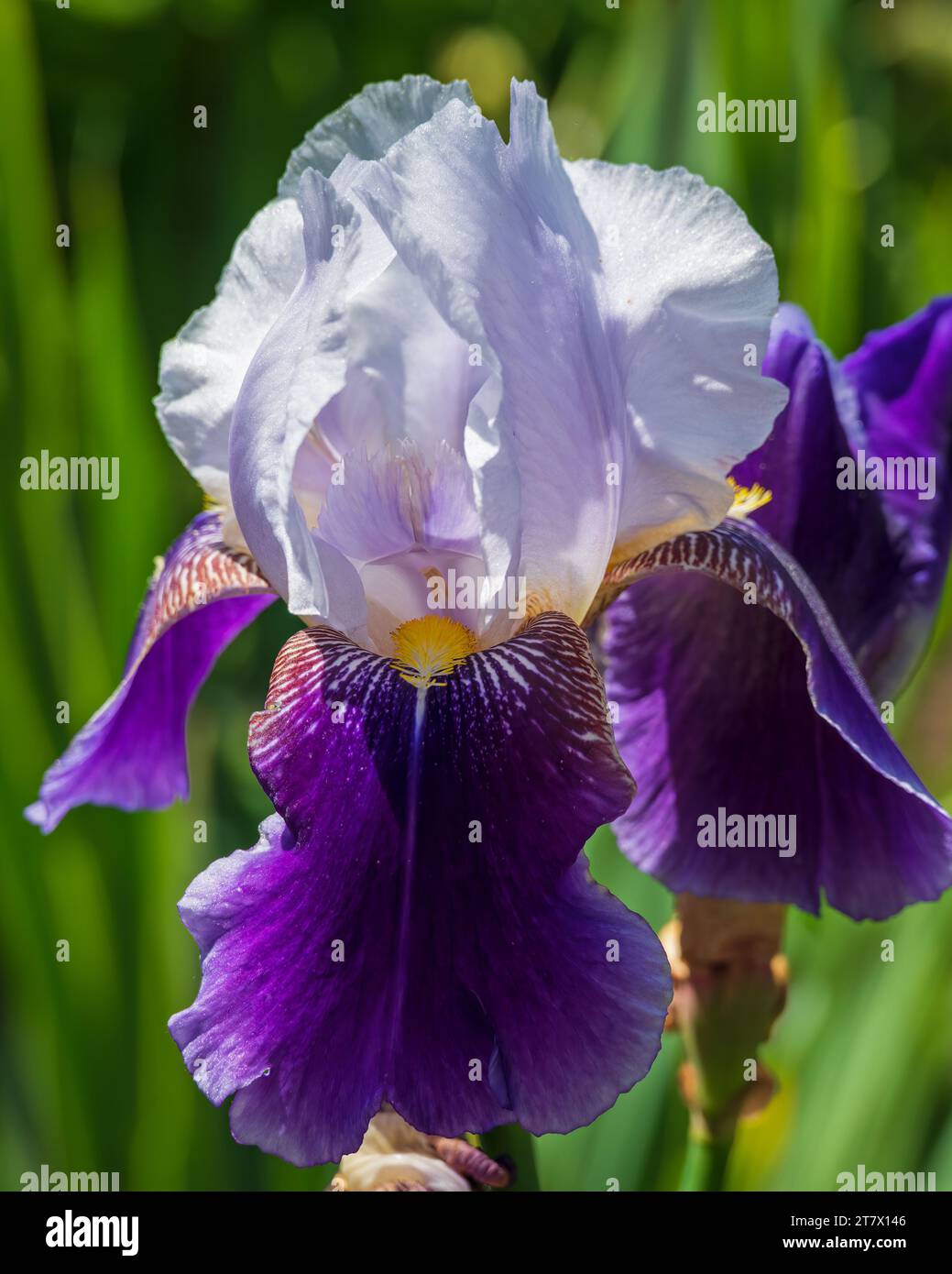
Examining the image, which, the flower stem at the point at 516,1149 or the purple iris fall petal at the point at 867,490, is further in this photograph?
the purple iris fall petal at the point at 867,490

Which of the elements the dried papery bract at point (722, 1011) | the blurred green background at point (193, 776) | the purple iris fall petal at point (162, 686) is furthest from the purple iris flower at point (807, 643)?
the blurred green background at point (193, 776)

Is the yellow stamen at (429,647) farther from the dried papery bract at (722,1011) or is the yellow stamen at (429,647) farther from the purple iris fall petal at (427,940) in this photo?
the dried papery bract at (722,1011)

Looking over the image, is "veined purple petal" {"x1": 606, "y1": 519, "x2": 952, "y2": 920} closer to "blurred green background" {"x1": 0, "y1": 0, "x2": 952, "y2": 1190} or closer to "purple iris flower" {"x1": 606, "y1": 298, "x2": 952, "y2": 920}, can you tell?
"purple iris flower" {"x1": 606, "y1": 298, "x2": 952, "y2": 920}

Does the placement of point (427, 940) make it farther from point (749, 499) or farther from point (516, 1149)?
point (749, 499)

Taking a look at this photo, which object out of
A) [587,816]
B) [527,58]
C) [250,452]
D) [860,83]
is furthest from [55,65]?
[587,816]

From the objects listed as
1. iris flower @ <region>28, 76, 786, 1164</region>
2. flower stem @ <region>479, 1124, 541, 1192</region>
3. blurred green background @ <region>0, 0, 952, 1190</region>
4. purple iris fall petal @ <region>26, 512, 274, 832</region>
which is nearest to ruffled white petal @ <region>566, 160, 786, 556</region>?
iris flower @ <region>28, 76, 786, 1164</region>

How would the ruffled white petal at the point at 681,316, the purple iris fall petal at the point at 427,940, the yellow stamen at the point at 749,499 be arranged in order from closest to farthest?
the purple iris fall petal at the point at 427,940
the ruffled white petal at the point at 681,316
the yellow stamen at the point at 749,499

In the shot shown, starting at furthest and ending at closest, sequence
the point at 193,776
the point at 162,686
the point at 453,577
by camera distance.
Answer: the point at 193,776, the point at 162,686, the point at 453,577

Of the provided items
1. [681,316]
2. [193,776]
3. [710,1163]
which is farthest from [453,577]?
[193,776]
